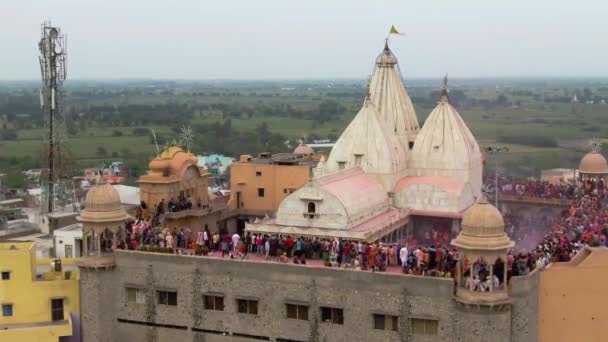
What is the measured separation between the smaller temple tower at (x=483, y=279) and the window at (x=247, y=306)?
6.16 meters

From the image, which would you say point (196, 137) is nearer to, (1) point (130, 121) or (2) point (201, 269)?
(1) point (130, 121)

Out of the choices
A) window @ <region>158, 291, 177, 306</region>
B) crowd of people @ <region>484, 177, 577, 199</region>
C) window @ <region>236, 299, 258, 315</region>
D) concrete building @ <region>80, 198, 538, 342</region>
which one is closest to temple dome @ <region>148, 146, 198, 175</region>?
concrete building @ <region>80, 198, 538, 342</region>

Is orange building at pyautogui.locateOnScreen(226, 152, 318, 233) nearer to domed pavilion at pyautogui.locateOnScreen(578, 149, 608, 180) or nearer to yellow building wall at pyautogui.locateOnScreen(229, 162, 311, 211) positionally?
yellow building wall at pyautogui.locateOnScreen(229, 162, 311, 211)

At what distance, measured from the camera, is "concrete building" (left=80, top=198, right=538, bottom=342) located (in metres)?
24.0

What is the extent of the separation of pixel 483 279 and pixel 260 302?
666 centimetres

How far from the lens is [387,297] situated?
25141mm

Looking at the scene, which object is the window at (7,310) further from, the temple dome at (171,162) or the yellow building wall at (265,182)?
the yellow building wall at (265,182)

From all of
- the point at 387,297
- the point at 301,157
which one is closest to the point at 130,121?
the point at 301,157

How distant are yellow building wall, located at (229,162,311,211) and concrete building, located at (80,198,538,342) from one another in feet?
38.2

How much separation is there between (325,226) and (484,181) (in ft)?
42.1

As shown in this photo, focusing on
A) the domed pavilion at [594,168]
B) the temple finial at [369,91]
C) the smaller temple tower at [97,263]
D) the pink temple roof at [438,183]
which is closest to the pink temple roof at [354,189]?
the pink temple roof at [438,183]

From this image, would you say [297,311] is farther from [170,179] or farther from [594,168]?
[594,168]

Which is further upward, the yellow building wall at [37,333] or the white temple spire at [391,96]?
the white temple spire at [391,96]

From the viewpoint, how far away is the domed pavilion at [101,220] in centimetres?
2816
